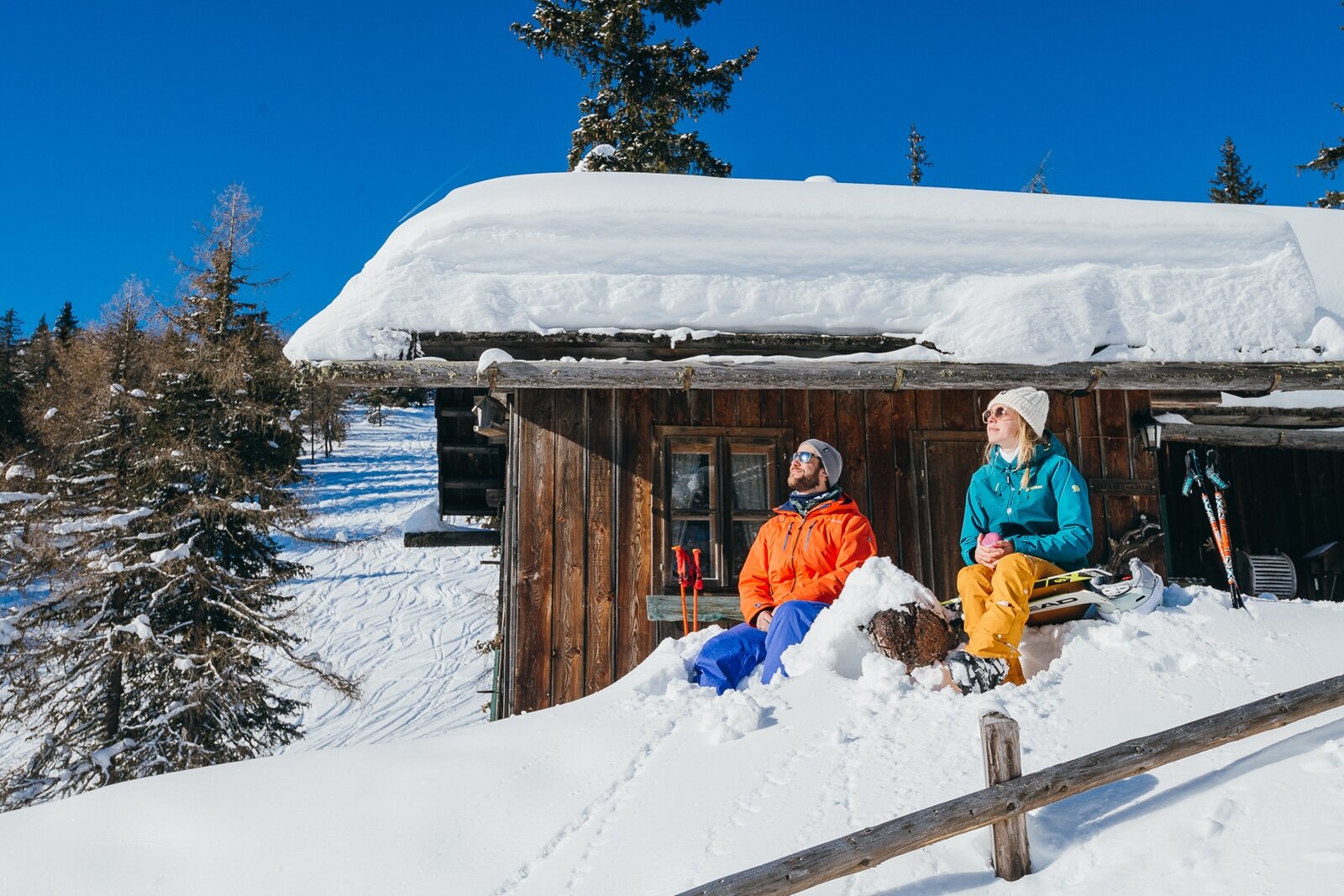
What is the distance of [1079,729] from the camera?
3785mm

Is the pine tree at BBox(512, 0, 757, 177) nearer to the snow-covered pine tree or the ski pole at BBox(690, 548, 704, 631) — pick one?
the ski pole at BBox(690, 548, 704, 631)

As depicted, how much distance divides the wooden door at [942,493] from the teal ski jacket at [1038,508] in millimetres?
1898

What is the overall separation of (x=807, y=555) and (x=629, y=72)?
15.4 m

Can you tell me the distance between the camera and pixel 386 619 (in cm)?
2594

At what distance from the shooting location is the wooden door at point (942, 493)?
7.16m

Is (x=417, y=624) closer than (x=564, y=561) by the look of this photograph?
No

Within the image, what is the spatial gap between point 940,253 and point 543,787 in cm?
540

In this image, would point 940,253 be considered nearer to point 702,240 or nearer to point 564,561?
point 702,240

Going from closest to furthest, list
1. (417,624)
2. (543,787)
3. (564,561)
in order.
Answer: (543,787) → (564,561) → (417,624)

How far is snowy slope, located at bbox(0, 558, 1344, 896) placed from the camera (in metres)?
2.89

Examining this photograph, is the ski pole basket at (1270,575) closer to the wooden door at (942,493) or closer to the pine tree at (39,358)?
the wooden door at (942,493)

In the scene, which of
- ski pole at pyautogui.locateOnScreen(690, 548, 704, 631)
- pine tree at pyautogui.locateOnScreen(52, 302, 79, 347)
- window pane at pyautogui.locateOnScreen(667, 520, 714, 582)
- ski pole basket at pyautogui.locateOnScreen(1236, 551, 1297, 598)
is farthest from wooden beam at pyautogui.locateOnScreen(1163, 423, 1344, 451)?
pine tree at pyautogui.locateOnScreen(52, 302, 79, 347)

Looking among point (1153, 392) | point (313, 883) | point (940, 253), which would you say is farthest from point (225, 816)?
point (1153, 392)

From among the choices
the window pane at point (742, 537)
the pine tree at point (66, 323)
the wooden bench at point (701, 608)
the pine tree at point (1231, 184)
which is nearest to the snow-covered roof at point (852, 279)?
the window pane at point (742, 537)
